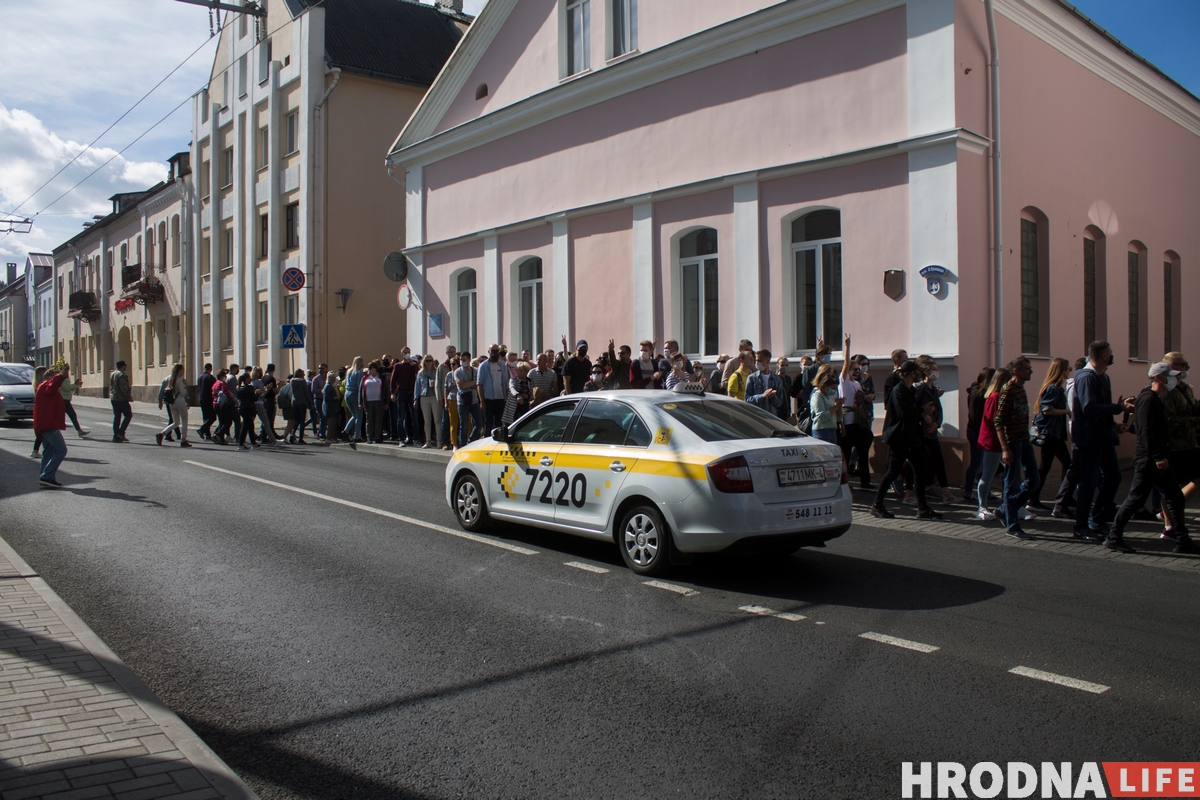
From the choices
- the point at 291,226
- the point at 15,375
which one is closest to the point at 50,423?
the point at 15,375

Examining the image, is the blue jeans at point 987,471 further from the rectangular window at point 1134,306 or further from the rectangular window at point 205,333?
the rectangular window at point 205,333

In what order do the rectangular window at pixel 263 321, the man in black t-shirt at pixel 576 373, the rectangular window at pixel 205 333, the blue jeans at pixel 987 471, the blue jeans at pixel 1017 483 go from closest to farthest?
the blue jeans at pixel 1017 483 < the blue jeans at pixel 987 471 < the man in black t-shirt at pixel 576 373 < the rectangular window at pixel 263 321 < the rectangular window at pixel 205 333

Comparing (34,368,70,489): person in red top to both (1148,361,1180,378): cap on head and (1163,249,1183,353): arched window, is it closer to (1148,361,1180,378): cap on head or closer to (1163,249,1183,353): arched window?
(1148,361,1180,378): cap on head

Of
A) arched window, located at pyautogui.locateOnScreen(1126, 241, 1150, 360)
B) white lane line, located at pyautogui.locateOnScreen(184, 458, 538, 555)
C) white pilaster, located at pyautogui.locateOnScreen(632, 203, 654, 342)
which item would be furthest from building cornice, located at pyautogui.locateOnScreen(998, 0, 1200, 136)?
white lane line, located at pyautogui.locateOnScreen(184, 458, 538, 555)

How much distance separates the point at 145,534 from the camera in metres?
9.26

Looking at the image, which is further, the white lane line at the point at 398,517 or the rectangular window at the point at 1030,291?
the rectangular window at the point at 1030,291

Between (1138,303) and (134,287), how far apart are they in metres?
42.0

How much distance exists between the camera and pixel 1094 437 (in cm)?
876

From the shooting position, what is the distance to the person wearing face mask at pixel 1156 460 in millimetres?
8289

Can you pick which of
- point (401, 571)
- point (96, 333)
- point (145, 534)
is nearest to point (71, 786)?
point (401, 571)

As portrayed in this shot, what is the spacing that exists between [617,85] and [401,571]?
13.4m

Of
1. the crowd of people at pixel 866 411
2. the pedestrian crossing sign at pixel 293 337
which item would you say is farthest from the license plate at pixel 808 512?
the pedestrian crossing sign at pixel 293 337

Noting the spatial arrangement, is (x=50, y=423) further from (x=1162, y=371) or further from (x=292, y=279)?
(x=1162, y=371)

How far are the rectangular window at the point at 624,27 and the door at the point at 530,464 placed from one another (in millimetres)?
11897
